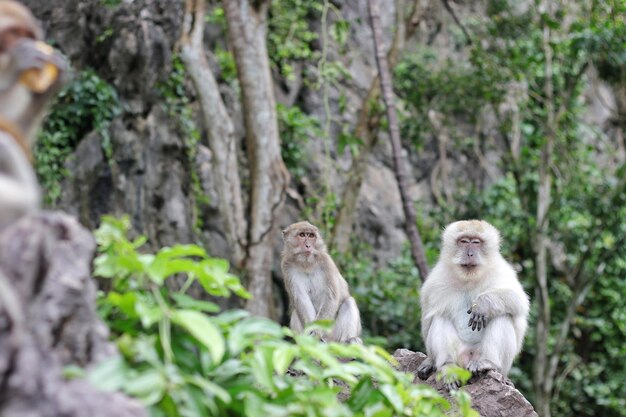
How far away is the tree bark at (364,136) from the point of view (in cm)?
1201

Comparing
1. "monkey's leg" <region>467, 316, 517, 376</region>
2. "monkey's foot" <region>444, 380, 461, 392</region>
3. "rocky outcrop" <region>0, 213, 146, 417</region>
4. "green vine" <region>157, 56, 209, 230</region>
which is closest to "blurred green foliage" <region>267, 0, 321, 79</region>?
"green vine" <region>157, 56, 209, 230</region>

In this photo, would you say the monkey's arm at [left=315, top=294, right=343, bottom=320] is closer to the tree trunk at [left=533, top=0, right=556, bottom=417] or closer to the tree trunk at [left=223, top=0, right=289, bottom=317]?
the tree trunk at [left=223, top=0, right=289, bottom=317]

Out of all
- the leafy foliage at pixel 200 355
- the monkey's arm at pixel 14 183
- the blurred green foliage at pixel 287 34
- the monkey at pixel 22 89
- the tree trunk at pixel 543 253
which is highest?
the blurred green foliage at pixel 287 34

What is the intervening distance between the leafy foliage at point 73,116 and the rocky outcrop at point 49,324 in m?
8.77

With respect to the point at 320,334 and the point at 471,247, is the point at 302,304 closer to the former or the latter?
the point at 320,334

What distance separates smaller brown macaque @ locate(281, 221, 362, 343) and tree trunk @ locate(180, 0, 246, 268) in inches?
94.1

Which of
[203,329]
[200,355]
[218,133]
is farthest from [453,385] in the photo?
[218,133]

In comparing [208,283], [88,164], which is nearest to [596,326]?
[88,164]

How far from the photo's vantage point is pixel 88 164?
12.2 meters

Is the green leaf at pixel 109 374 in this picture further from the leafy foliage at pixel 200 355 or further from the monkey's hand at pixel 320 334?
the monkey's hand at pixel 320 334

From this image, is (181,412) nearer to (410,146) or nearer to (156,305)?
(156,305)

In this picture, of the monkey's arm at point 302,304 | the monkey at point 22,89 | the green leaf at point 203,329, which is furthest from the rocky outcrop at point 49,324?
the monkey's arm at point 302,304

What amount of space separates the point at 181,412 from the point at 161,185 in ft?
32.0

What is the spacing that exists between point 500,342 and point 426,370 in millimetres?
628
